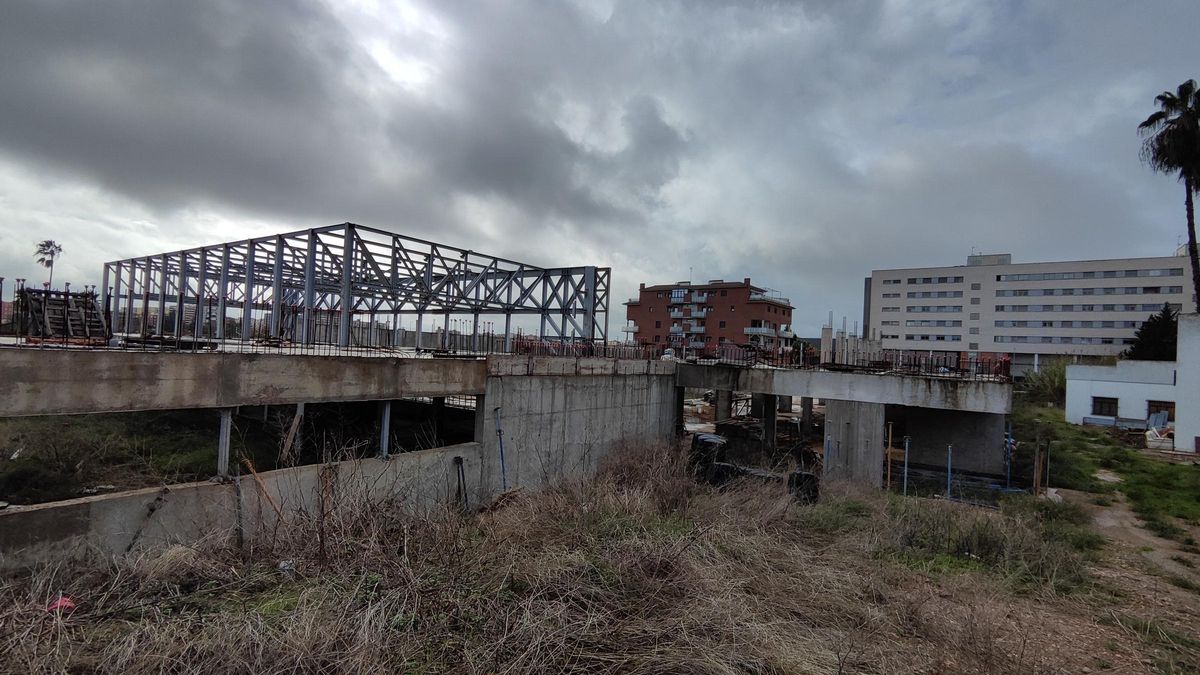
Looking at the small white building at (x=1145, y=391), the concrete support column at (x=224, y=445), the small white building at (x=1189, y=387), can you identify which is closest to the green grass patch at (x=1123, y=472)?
the small white building at (x=1189, y=387)

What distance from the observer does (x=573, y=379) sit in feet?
58.3

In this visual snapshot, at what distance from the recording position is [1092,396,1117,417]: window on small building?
95.8 feet

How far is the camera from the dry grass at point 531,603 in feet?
13.6

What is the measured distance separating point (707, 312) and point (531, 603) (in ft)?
241

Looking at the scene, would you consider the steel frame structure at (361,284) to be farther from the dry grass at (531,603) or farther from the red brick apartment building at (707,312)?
the red brick apartment building at (707,312)

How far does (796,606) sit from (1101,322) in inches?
3117

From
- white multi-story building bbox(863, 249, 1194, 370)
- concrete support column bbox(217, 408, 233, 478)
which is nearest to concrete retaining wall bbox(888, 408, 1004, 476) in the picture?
concrete support column bbox(217, 408, 233, 478)

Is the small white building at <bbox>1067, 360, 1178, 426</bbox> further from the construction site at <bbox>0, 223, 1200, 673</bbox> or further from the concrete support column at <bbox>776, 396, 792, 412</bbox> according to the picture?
the concrete support column at <bbox>776, 396, 792, 412</bbox>

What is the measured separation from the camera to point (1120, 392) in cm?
2884

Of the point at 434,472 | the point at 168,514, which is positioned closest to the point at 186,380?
the point at 168,514

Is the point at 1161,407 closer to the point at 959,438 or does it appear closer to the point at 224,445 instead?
the point at 959,438

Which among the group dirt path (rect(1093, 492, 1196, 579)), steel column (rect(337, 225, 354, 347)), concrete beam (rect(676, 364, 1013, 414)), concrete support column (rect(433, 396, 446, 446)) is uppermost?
steel column (rect(337, 225, 354, 347))

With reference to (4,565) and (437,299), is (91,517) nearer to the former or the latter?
(4,565)

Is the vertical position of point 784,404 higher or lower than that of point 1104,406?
lower
